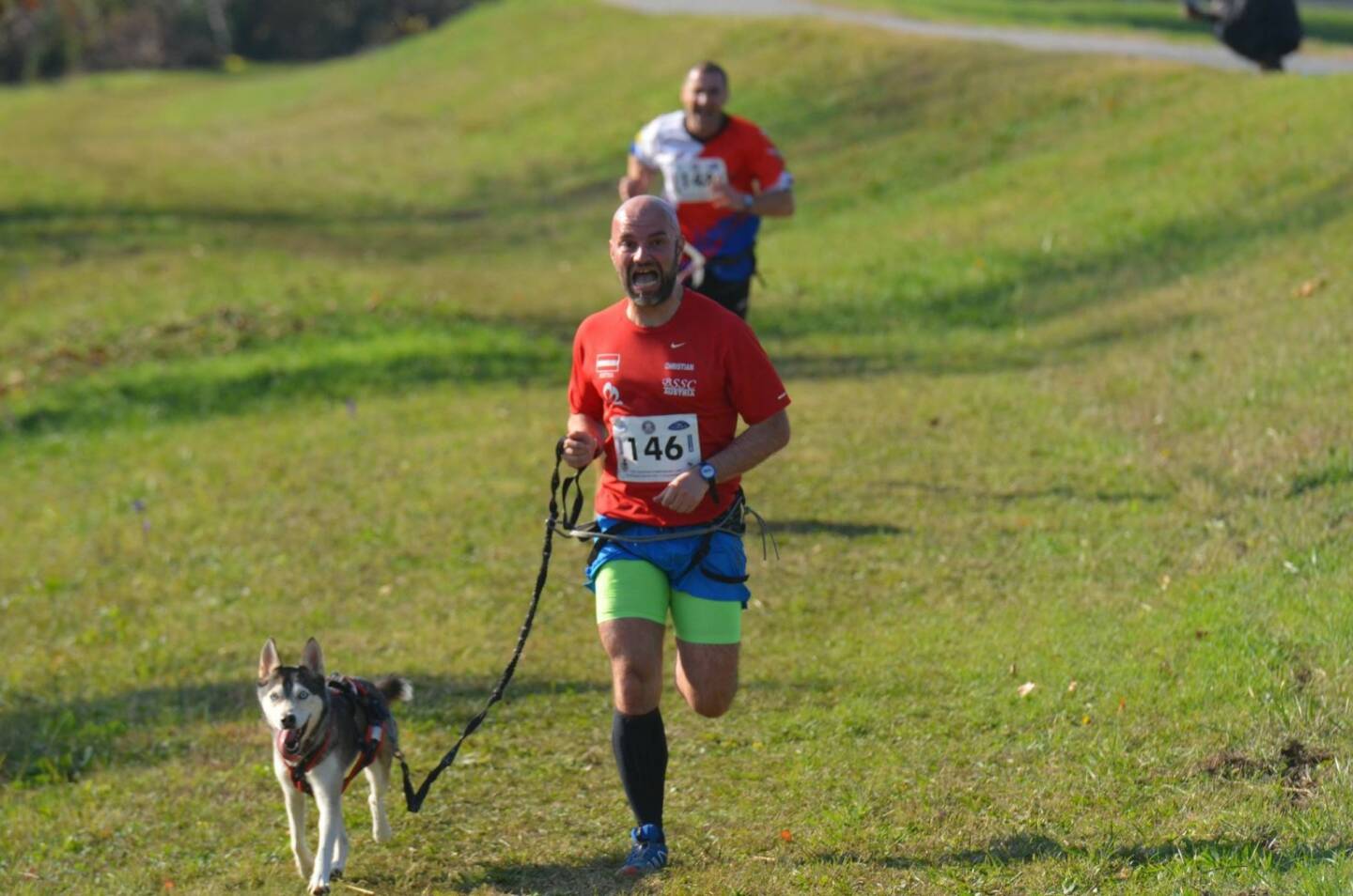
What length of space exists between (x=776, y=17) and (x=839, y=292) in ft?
62.6

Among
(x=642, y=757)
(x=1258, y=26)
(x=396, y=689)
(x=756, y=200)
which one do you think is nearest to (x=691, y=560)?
(x=642, y=757)

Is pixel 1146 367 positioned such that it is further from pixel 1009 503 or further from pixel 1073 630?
pixel 1073 630

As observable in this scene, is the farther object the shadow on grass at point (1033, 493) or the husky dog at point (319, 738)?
the shadow on grass at point (1033, 493)

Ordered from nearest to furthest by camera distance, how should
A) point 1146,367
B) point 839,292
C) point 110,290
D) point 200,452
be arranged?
1. point 1146,367
2. point 200,452
3. point 839,292
4. point 110,290

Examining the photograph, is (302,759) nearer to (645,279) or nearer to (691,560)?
(691,560)

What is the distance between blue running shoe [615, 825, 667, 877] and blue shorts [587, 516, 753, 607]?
93 centimetres

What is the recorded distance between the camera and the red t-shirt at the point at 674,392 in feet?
20.7

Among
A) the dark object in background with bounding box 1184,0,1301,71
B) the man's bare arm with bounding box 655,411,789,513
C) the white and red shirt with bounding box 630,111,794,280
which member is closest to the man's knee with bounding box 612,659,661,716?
the man's bare arm with bounding box 655,411,789,513

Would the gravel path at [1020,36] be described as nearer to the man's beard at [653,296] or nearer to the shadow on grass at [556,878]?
the man's beard at [653,296]

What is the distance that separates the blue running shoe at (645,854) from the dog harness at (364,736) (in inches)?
43.2

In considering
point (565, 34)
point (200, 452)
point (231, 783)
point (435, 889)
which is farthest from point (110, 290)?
point (565, 34)

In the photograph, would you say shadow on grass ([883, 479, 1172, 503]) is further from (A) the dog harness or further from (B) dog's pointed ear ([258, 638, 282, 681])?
(B) dog's pointed ear ([258, 638, 282, 681])

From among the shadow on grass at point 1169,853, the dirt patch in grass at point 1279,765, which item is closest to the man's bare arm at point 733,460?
the shadow on grass at point 1169,853

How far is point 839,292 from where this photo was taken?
20578 mm
